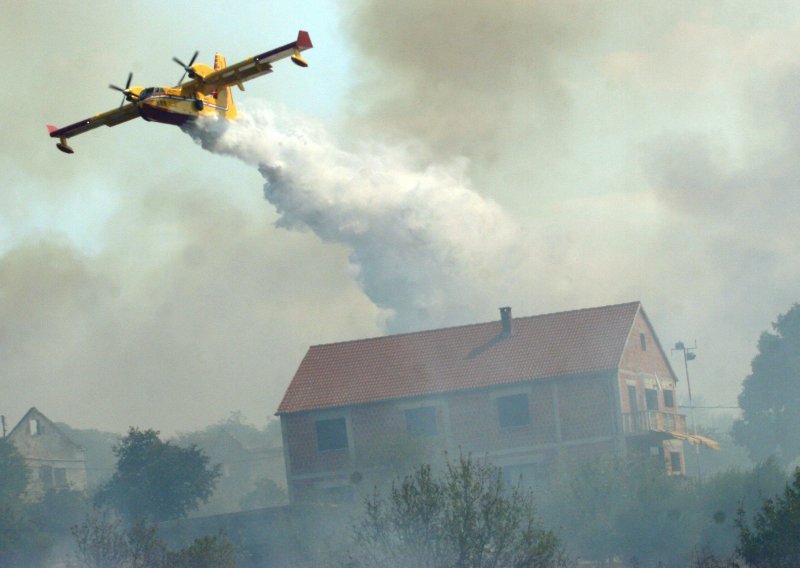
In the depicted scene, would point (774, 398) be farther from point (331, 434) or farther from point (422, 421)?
point (331, 434)

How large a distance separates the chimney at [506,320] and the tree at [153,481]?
1732 cm

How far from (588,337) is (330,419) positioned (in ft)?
44.9

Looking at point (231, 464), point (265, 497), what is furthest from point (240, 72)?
point (231, 464)

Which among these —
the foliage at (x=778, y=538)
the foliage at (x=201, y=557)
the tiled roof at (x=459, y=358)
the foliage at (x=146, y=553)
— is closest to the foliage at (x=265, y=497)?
the tiled roof at (x=459, y=358)

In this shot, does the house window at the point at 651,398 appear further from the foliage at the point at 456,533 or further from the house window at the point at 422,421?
the foliage at the point at 456,533

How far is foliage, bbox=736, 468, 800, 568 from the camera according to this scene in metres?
31.3

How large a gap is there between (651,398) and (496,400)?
9374mm

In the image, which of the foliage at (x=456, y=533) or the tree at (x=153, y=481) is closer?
the foliage at (x=456, y=533)

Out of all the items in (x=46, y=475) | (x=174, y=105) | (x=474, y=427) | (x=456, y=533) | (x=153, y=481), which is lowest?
(x=456, y=533)

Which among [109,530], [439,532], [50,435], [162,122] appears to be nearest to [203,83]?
[162,122]

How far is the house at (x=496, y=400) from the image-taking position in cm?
5369

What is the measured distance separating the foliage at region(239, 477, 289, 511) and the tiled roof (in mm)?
17545

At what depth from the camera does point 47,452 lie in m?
84.9

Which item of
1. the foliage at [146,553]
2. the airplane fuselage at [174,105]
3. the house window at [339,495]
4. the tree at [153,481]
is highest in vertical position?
the airplane fuselage at [174,105]
